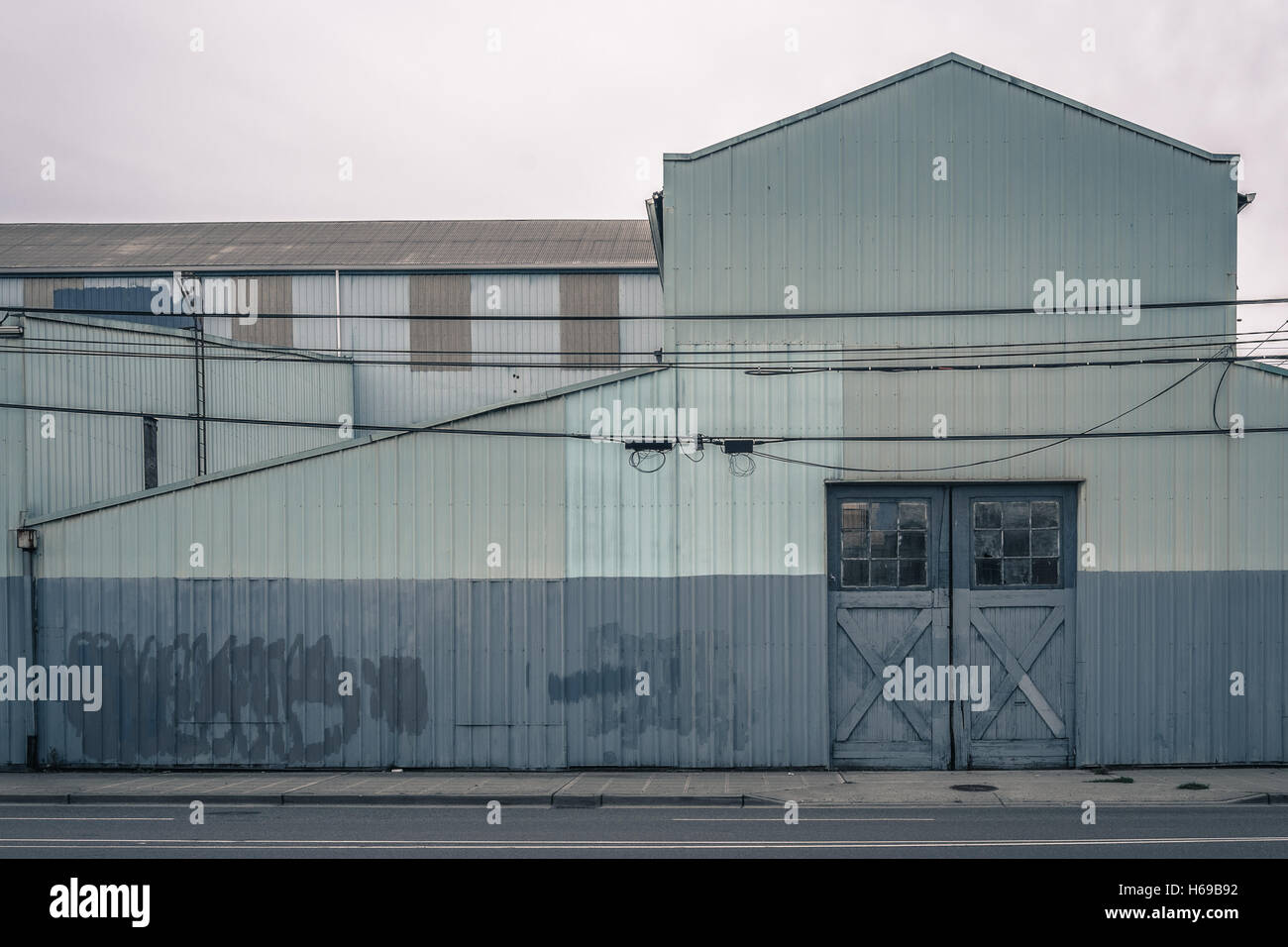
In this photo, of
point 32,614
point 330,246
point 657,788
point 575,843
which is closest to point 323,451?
point 32,614

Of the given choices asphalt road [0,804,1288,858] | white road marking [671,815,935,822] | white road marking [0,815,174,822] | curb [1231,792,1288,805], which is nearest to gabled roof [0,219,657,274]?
white road marking [0,815,174,822]

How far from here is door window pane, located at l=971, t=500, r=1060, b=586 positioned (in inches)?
586

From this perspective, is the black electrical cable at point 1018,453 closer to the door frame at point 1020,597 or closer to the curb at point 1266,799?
the door frame at point 1020,597

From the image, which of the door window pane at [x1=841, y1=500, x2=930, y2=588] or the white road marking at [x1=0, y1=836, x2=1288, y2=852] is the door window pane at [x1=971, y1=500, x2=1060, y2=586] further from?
the white road marking at [x1=0, y1=836, x2=1288, y2=852]

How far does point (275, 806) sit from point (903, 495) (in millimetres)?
9811

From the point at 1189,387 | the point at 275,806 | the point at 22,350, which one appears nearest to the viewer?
the point at 275,806

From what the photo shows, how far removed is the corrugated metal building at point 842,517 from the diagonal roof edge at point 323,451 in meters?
0.09

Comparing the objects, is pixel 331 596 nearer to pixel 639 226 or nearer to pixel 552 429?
pixel 552 429

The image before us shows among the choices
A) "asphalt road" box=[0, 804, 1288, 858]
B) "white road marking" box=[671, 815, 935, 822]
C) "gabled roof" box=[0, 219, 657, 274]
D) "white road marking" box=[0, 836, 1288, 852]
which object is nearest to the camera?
"asphalt road" box=[0, 804, 1288, 858]

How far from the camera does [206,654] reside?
15.1 meters

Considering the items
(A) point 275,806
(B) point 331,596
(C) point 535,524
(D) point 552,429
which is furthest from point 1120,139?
(A) point 275,806

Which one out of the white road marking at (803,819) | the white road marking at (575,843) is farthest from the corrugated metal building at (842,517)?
the white road marking at (575,843)

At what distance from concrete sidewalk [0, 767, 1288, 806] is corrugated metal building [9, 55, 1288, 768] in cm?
44

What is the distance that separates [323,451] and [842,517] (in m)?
7.91
